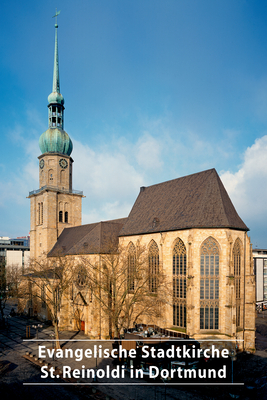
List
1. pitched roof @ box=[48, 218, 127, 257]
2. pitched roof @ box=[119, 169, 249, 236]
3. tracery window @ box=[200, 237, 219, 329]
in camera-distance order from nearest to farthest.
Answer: tracery window @ box=[200, 237, 219, 329], pitched roof @ box=[119, 169, 249, 236], pitched roof @ box=[48, 218, 127, 257]

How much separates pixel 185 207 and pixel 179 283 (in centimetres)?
952

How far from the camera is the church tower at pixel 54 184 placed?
5806cm

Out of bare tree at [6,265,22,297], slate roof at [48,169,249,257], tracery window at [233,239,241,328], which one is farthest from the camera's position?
bare tree at [6,265,22,297]

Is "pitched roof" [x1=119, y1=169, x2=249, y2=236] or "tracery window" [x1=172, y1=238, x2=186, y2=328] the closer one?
"pitched roof" [x1=119, y1=169, x2=249, y2=236]

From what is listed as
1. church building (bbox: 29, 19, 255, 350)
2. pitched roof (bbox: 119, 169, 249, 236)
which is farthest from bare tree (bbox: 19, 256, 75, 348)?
pitched roof (bbox: 119, 169, 249, 236)

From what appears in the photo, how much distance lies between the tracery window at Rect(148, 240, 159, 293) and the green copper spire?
29.7 meters

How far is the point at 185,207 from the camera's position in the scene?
129ft

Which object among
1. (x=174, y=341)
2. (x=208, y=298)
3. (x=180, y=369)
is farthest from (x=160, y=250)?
(x=180, y=369)

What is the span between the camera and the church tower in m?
58.1

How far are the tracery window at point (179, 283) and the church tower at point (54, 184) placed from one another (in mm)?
28760

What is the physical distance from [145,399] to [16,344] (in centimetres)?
2179

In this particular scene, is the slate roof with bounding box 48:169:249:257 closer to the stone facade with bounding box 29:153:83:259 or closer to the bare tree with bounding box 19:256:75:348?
the bare tree with bounding box 19:256:75:348

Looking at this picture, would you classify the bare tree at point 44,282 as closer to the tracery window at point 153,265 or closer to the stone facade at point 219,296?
the stone facade at point 219,296

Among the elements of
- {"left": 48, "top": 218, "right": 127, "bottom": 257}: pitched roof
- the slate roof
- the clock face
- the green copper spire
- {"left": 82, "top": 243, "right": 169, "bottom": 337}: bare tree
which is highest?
the green copper spire
